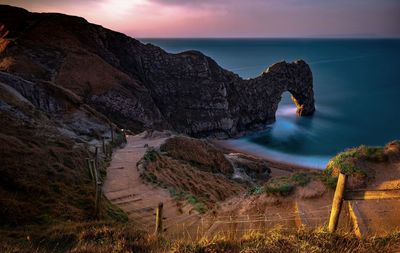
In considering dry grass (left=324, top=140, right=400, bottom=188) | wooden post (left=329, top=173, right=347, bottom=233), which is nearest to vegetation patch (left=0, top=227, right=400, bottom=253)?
wooden post (left=329, top=173, right=347, bottom=233)

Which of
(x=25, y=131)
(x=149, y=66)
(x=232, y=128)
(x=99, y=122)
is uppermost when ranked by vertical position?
(x=149, y=66)

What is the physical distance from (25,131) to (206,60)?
164 ft

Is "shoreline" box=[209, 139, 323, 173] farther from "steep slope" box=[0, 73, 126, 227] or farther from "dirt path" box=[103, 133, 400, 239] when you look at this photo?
"steep slope" box=[0, 73, 126, 227]

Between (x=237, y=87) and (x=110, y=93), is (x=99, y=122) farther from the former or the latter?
(x=237, y=87)

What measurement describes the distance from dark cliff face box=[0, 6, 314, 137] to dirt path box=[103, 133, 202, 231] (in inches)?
1016

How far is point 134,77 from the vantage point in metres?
55.8

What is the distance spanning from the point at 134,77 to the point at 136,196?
4221cm

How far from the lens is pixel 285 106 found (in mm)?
85312

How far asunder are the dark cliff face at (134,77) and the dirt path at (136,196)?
25.8m

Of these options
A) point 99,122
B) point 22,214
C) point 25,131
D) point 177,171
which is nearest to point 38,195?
point 22,214

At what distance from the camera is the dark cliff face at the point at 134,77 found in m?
46.2

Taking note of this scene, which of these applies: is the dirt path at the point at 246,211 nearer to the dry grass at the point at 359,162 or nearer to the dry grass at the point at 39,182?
the dry grass at the point at 359,162

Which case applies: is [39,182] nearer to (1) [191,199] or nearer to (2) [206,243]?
(2) [206,243]

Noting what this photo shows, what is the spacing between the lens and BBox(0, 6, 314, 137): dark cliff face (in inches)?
1818
